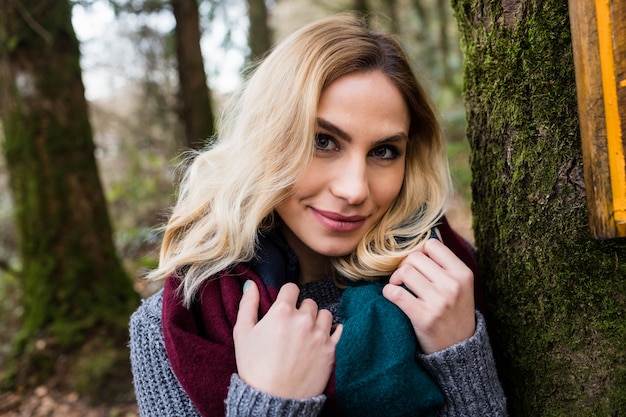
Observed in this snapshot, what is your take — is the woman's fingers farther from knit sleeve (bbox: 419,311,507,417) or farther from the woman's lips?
knit sleeve (bbox: 419,311,507,417)

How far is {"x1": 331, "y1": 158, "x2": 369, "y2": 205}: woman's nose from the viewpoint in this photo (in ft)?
5.36

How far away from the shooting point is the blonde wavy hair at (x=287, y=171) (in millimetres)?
1705

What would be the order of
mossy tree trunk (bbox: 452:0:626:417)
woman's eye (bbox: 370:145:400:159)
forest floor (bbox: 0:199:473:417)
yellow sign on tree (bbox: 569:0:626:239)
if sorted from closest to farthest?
1. yellow sign on tree (bbox: 569:0:626:239)
2. mossy tree trunk (bbox: 452:0:626:417)
3. woman's eye (bbox: 370:145:400:159)
4. forest floor (bbox: 0:199:473:417)

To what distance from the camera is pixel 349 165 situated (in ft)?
5.45

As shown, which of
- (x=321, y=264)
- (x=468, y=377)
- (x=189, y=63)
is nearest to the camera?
(x=468, y=377)

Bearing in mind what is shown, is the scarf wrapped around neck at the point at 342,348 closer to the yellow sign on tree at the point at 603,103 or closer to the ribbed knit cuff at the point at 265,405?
the ribbed knit cuff at the point at 265,405

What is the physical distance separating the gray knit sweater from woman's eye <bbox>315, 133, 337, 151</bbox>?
0.77 meters

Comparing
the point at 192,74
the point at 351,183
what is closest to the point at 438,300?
the point at 351,183

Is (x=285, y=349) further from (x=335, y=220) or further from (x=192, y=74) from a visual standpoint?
(x=192, y=74)

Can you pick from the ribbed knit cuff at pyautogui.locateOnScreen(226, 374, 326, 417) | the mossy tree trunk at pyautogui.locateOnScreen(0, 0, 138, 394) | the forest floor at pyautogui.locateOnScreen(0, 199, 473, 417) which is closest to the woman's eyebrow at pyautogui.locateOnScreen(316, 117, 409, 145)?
the ribbed knit cuff at pyautogui.locateOnScreen(226, 374, 326, 417)

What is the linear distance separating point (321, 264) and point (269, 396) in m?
0.76

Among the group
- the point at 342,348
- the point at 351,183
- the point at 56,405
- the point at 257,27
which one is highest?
the point at 257,27

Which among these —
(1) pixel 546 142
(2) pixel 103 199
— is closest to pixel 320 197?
(1) pixel 546 142

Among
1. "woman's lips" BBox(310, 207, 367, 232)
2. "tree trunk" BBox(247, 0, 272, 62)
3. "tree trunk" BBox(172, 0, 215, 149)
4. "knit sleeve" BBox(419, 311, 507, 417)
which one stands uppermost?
"tree trunk" BBox(247, 0, 272, 62)
